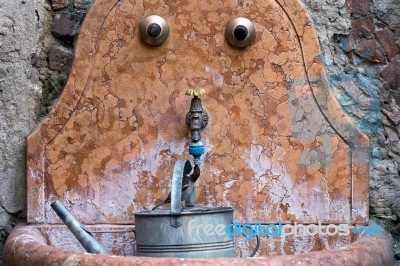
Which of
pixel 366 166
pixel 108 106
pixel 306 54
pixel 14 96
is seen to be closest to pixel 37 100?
pixel 14 96

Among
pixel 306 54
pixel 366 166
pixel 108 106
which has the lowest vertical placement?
pixel 366 166

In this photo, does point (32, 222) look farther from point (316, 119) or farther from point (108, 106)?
point (316, 119)

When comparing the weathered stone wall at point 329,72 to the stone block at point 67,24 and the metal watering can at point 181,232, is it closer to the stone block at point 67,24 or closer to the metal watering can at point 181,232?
the stone block at point 67,24

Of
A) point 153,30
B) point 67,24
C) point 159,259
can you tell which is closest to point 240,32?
point 153,30

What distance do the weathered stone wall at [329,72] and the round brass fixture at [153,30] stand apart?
19cm

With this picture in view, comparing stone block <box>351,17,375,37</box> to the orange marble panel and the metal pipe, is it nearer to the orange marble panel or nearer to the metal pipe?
the orange marble panel

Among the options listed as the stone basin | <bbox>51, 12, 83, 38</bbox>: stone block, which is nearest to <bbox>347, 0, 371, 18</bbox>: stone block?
the stone basin

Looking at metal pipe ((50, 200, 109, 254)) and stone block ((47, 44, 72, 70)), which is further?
stone block ((47, 44, 72, 70))

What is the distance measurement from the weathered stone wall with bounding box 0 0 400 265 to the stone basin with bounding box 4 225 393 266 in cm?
15

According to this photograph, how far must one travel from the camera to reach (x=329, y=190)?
2172 mm

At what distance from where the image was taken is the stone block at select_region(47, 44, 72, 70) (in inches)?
89.9

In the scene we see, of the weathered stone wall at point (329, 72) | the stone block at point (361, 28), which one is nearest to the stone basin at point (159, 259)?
the weathered stone wall at point (329, 72)

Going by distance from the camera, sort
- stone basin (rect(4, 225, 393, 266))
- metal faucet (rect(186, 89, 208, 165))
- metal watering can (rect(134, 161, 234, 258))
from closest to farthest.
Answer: stone basin (rect(4, 225, 393, 266)) → metal watering can (rect(134, 161, 234, 258)) → metal faucet (rect(186, 89, 208, 165))

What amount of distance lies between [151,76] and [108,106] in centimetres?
14
